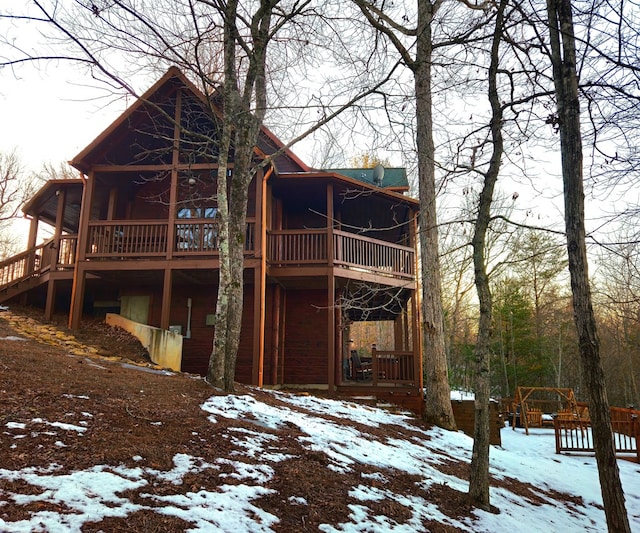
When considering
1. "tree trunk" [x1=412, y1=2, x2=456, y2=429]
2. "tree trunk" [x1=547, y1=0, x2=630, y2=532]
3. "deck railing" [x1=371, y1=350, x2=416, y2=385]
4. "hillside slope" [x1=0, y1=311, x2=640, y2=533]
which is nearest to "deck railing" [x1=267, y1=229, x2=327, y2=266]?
"deck railing" [x1=371, y1=350, x2=416, y2=385]

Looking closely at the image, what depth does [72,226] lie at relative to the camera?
59.9 ft

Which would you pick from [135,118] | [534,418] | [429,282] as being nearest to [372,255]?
[429,282]

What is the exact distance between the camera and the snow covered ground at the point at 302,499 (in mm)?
2949

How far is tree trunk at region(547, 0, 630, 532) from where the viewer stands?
393cm

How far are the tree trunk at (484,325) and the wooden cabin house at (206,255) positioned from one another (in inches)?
225

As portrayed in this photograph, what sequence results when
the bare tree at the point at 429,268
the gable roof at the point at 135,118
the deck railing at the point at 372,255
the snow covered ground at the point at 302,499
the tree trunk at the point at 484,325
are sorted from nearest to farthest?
the snow covered ground at the point at 302,499
the tree trunk at the point at 484,325
the bare tree at the point at 429,268
the gable roof at the point at 135,118
the deck railing at the point at 372,255

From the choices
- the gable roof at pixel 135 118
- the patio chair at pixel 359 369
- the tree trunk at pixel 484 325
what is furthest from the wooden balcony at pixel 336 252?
the tree trunk at pixel 484 325

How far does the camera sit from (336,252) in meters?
12.5

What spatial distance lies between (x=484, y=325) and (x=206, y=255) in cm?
817

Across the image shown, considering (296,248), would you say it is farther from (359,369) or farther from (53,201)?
(53,201)

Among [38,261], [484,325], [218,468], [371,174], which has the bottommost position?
[218,468]

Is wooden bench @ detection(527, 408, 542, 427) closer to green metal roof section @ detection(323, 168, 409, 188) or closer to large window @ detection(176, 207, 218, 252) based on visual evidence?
green metal roof section @ detection(323, 168, 409, 188)

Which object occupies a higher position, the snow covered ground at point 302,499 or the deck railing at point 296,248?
the deck railing at point 296,248

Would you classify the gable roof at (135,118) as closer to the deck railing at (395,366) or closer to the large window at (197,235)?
the large window at (197,235)
